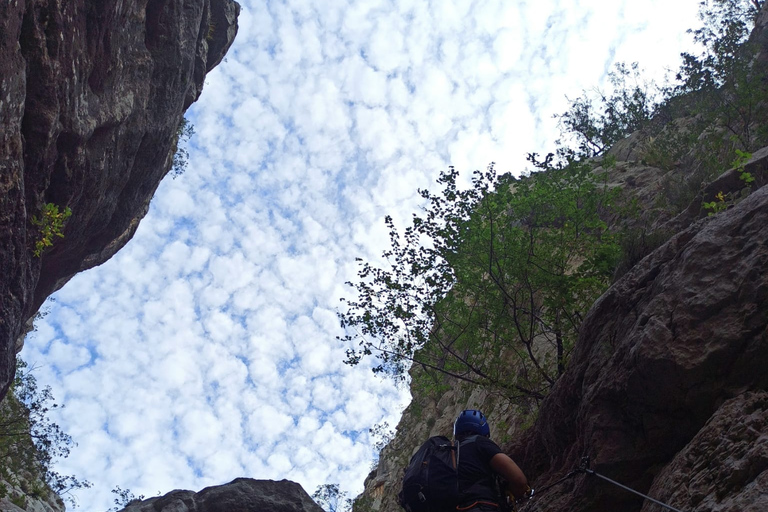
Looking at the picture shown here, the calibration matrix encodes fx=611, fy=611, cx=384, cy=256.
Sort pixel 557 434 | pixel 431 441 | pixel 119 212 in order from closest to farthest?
pixel 431 441, pixel 557 434, pixel 119 212

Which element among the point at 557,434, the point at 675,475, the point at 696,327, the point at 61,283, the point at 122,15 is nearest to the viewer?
the point at 675,475

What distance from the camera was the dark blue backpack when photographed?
6.44m

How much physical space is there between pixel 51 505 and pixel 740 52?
30465 mm

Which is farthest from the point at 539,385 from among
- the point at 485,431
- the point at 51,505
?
the point at 51,505

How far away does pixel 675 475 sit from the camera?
225 inches

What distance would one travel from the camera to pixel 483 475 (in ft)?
22.0

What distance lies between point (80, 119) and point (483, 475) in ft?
45.4

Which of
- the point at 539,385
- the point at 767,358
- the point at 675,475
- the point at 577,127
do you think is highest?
the point at 577,127

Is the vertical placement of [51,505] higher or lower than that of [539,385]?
higher

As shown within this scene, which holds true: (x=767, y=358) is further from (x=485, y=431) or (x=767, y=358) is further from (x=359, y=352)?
(x=359, y=352)

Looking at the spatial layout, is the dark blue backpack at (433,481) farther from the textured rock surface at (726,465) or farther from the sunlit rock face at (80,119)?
the sunlit rock face at (80,119)

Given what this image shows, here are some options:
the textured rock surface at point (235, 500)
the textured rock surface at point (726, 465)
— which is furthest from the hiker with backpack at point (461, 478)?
the textured rock surface at point (235, 500)

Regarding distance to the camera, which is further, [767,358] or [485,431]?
[485,431]

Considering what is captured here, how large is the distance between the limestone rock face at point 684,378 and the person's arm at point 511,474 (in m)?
0.99
